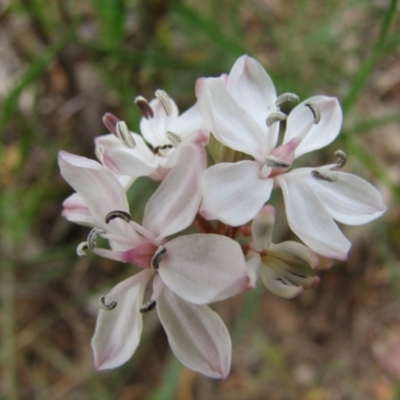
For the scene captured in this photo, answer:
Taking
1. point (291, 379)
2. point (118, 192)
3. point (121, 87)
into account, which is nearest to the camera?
point (118, 192)

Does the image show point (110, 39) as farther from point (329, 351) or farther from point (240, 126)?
point (329, 351)

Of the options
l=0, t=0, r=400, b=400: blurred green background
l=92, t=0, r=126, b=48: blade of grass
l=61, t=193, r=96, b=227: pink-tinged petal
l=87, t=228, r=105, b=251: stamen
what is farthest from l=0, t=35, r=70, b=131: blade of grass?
l=87, t=228, r=105, b=251: stamen

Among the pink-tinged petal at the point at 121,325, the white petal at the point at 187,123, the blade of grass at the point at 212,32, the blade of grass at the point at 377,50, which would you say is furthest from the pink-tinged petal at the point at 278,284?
the blade of grass at the point at 212,32

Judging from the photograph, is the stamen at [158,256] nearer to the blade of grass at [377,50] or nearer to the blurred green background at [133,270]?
the blade of grass at [377,50]

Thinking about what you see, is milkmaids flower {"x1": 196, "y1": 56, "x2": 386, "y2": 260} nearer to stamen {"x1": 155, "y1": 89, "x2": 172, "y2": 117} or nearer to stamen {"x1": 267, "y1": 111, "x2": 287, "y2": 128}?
stamen {"x1": 267, "y1": 111, "x2": 287, "y2": 128}

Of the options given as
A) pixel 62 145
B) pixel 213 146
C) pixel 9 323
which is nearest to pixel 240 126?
pixel 213 146

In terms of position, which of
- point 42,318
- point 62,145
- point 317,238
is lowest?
point 42,318
